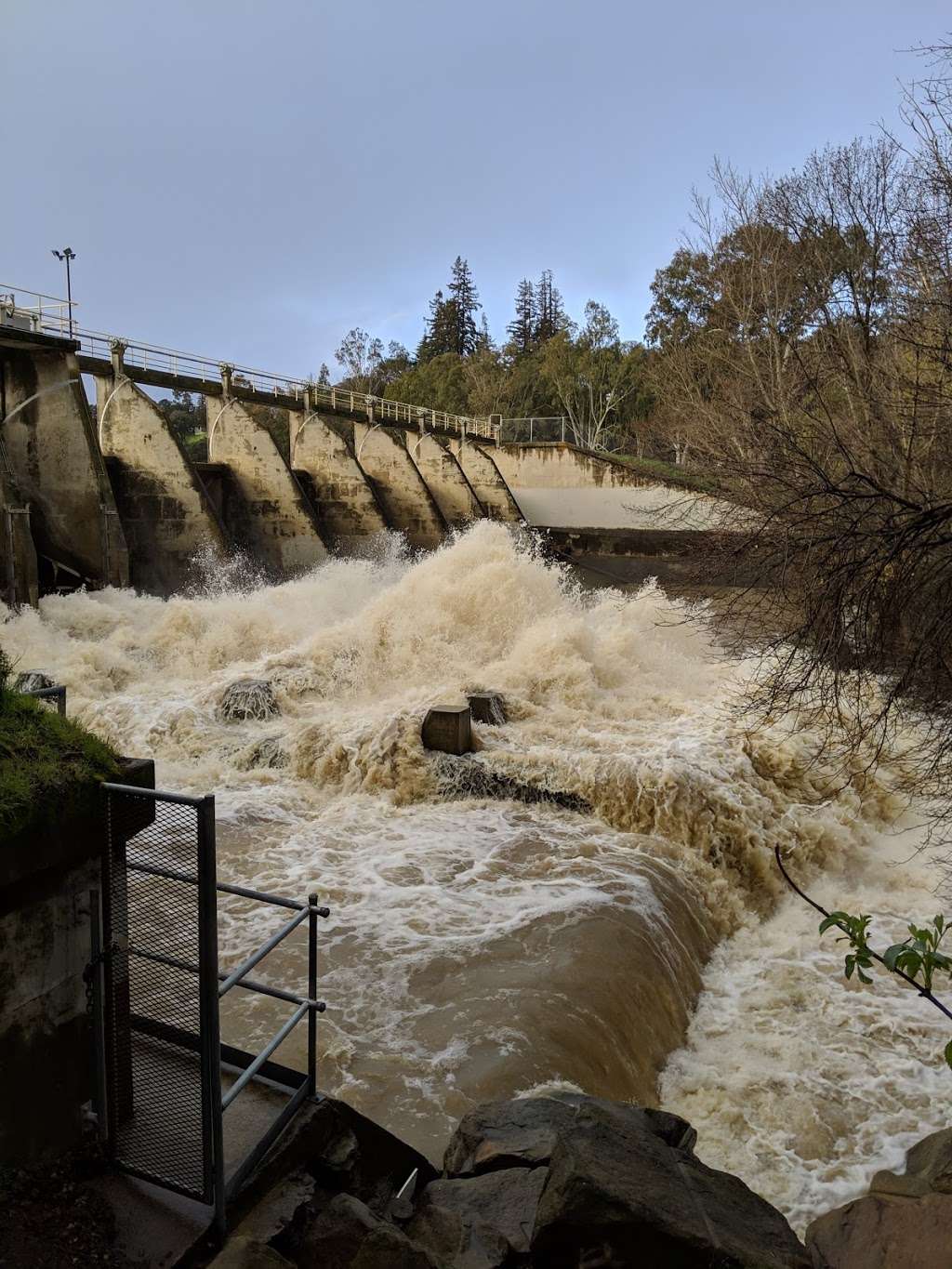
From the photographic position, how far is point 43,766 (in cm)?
252

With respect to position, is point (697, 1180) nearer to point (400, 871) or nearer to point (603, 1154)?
point (603, 1154)

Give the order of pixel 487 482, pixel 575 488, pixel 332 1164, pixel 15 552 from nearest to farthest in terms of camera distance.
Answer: pixel 332 1164
pixel 15 552
pixel 575 488
pixel 487 482

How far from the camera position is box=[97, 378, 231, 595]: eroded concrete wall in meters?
19.5

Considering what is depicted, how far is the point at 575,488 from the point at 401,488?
259 inches

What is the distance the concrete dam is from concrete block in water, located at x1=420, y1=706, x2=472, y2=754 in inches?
223

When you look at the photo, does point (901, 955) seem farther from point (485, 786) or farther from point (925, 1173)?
point (485, 786)

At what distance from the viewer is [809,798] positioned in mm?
10203

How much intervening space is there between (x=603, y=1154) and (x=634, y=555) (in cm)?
2502

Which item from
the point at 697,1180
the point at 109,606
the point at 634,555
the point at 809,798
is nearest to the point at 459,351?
the point at 634,555

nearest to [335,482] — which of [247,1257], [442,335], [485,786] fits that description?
[485,786]

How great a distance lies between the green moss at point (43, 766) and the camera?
238 cm

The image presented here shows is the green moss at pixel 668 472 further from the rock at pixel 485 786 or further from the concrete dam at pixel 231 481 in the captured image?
the rock at pixel 485 786

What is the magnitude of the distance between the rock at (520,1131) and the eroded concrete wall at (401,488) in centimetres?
2371

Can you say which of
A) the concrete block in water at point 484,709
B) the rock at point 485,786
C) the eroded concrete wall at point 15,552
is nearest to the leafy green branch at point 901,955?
the rock at point 485,786
